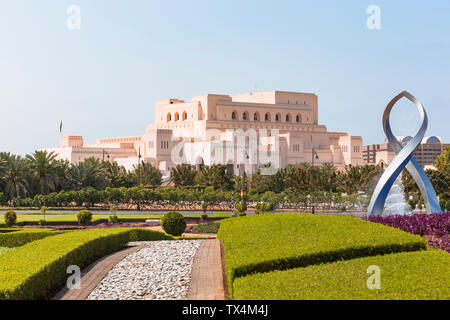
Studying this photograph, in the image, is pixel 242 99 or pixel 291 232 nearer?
pixel 291 232

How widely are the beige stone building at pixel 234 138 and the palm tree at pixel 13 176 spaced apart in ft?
80.5

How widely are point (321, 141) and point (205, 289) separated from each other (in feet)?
241

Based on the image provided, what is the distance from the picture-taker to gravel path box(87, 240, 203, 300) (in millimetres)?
9727

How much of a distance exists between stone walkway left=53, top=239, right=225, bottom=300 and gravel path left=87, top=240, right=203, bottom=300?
139mm

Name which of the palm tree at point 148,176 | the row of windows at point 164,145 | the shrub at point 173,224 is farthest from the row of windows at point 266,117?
the shrub at point 173,224

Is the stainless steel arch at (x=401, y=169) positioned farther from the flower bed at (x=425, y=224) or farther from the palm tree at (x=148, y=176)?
the palm tree at (x=148, y=176)

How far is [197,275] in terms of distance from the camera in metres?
10.8

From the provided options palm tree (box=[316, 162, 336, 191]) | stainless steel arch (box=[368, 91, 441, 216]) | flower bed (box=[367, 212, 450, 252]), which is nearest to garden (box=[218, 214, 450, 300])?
flower bed (box=[367, 212, 450, 252])

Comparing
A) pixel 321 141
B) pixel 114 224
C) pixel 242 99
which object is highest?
pixel 242 99

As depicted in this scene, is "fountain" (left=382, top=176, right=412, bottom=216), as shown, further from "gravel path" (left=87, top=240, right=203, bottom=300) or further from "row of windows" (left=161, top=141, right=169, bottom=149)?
"row of windows" (left=161, top=141, right=169, bottom=149)
